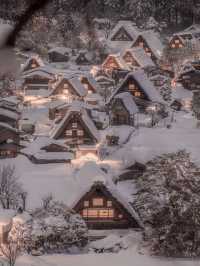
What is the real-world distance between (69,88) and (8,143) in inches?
533

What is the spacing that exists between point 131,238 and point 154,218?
269 centimetres

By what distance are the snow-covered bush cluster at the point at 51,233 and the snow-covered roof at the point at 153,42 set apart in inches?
1646

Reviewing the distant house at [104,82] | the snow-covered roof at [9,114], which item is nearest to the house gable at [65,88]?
the distant house at [104,82]

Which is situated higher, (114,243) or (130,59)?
(130,59)

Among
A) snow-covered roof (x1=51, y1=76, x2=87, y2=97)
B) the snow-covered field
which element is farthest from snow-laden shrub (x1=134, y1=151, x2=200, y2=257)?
snow-covered roof (x1=51, y1=76, x2=87, y2=97)

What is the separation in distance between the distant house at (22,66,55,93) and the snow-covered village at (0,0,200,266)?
0.44 feet

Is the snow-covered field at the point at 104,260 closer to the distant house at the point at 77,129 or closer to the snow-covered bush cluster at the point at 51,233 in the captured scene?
the snow-covered bush cluster at the point at 51,233

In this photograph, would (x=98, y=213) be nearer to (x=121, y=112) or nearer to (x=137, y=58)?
(x=121, y=112)

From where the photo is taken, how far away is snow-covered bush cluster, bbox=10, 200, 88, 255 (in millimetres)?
22828

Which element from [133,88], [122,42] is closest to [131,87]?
[133,88]

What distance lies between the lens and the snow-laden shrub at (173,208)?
2194 centimetres

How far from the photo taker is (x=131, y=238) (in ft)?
80.5

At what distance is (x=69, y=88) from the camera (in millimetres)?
48531

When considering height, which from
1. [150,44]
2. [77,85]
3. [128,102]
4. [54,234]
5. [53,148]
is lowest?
[54,234]
